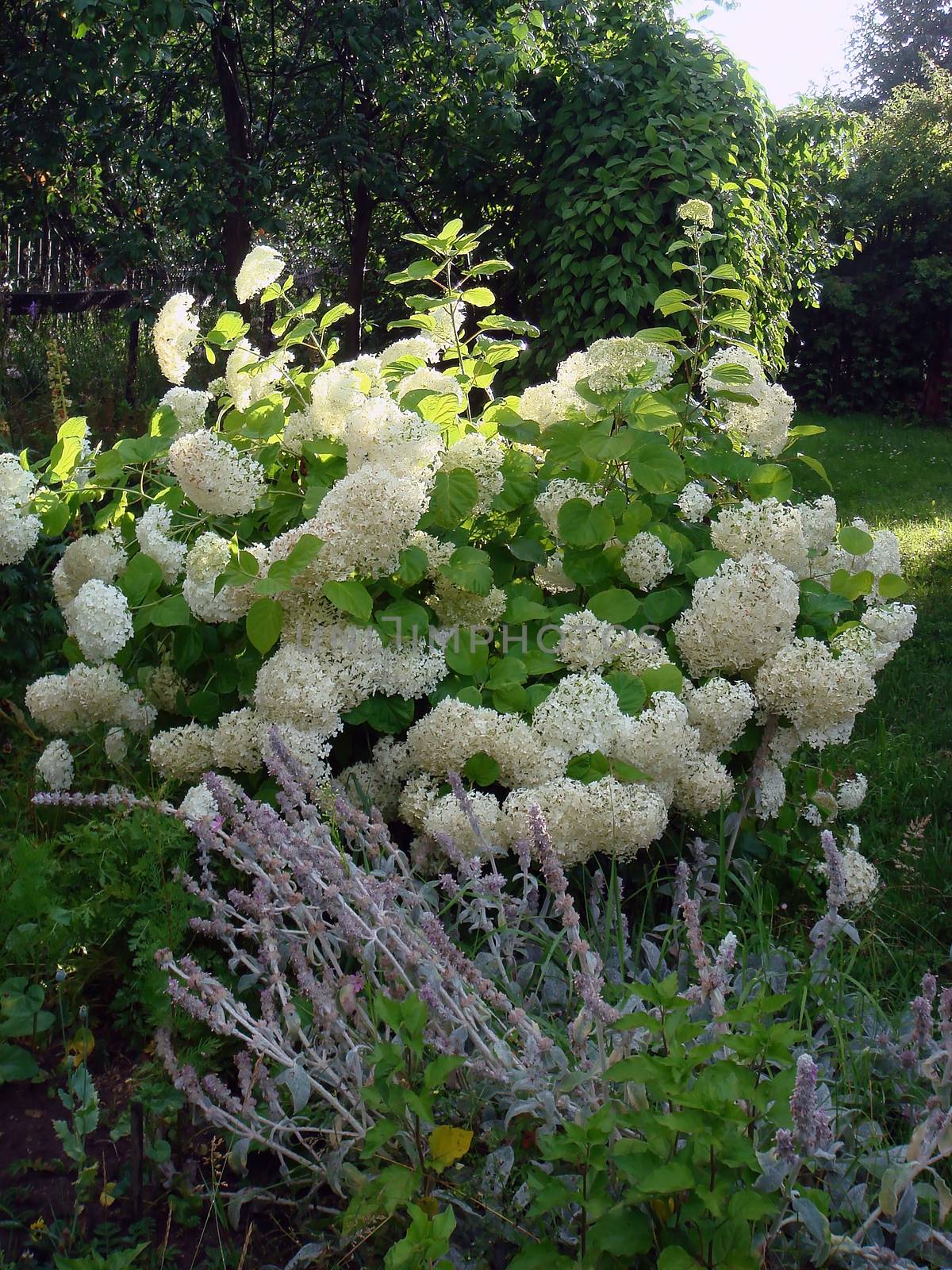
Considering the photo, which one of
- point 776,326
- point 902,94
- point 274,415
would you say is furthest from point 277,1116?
point 902,94

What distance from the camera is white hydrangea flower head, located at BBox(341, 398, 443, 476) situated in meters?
2.23

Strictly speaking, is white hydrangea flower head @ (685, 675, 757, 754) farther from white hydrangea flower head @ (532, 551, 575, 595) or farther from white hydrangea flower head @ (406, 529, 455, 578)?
white hydrangea flower head @ (406, 529, 455, 578)

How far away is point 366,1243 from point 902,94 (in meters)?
18.3

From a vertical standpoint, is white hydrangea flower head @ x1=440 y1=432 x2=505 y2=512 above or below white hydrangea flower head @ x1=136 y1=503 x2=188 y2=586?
above

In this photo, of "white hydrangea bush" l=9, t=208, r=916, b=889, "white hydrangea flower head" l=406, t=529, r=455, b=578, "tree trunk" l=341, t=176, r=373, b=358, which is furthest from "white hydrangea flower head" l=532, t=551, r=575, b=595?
"tree trunk" l=341, t=176, r=373, b=358

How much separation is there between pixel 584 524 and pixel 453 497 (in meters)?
0.29

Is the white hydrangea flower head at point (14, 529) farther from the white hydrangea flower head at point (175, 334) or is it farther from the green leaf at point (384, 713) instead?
the green leaf at point (384, 713)

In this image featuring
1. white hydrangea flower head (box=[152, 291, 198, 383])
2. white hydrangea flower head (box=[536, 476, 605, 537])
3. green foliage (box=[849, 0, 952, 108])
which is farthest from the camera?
green foliage (box=[849, 0, 952, 108])

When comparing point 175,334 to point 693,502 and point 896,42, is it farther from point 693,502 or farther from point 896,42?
point 896,42

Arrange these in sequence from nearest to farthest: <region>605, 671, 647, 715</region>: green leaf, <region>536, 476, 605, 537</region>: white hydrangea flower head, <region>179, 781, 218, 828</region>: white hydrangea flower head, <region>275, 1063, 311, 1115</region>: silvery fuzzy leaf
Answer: <region>275, 1063, 311, 1115</region>: silvery fuzzy leaf → <region>179, 781, 218, 828</region>: white hydrangea flower head → <region>605, 671, 647, 715</region>: green leaf → <region>536, 476, 605, 537</region>: white hydrangea flower head

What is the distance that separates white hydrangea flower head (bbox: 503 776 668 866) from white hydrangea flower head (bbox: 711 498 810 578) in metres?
0.66

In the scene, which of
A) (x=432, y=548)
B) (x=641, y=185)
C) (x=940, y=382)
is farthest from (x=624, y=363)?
(x=940, y=382)

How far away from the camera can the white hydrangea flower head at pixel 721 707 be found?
2.23m

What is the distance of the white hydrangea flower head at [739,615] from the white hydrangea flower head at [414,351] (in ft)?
3.12
